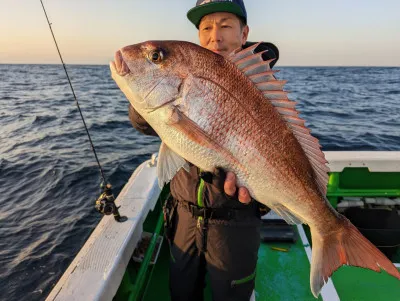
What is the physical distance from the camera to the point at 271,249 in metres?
3.40

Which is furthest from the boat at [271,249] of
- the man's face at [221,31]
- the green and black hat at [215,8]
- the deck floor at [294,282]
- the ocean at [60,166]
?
the ocean at [60,166]

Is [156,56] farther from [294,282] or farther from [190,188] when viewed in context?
[294,282]

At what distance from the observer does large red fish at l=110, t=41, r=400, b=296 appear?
157 cm

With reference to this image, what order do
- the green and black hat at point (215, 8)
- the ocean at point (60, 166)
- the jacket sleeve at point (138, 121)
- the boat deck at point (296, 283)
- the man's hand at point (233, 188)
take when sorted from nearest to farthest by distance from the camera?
the man's hand at point (233, 188) → the jacket sleeve at point (138, 121) → the green and black hat at point (215, 8) → the boat deck at point (296, 283) → the ocean at point (60, 166)

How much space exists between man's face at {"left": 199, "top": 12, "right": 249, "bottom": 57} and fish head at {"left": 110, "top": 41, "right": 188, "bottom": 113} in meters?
0.75

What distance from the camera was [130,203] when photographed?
2.99 metres

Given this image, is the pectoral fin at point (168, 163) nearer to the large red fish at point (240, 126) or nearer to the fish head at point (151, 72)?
the large red fish at point (240, 126)

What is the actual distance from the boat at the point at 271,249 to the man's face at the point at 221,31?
1600mm

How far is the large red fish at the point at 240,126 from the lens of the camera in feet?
5.16

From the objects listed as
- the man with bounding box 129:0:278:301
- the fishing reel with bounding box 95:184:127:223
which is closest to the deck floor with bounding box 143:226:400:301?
the man with bounding box 129:0:278:301

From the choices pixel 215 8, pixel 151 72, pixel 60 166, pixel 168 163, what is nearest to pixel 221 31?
pixel 215 8

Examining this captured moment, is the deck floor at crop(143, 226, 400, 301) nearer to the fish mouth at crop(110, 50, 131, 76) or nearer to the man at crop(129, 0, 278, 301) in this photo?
the man at crop(129, 0, 278, 301)

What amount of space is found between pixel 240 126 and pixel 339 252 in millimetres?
937

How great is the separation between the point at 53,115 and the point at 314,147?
15.8 m
